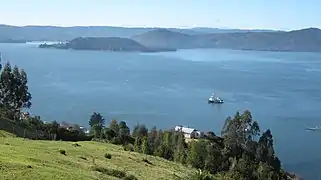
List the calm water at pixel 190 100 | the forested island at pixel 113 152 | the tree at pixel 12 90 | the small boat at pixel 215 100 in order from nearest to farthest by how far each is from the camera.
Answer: the forested island at pixel 113 152 → the tree at pixel 12 90 → the calm water at pixel 190 100 → the small boat at pixel 215 100

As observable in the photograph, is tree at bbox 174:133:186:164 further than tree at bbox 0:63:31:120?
No

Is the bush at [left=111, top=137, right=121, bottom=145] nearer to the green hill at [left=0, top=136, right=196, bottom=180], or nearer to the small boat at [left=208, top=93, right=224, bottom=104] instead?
the green hill at [left=0, top=136, right=196, bottom=180]

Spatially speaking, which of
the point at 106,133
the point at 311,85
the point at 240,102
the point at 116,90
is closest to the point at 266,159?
the point at 106,133

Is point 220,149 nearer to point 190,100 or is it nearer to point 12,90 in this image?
point 12,90

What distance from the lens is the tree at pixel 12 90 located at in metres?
37.7

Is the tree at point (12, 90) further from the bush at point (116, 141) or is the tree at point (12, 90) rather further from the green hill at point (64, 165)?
the green hill at point (64, 165)

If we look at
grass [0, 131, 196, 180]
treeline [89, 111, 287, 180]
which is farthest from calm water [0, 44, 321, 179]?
grass [0, 131, 196, 180]

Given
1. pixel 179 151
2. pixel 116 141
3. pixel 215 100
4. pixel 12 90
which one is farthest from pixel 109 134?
pixel 215 100

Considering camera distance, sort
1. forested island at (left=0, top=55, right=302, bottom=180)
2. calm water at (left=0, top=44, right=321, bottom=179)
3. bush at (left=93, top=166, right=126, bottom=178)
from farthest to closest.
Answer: calm water at (left=0, top=44, right=321, bottom=179) → bush at (left=93, top=166, right=126, bottom=178) → forested island at (left=0, top=55, right=302, bottom=180)

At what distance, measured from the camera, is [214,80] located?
117 meters

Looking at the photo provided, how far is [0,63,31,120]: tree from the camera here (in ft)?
124

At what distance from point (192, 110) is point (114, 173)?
196 feet

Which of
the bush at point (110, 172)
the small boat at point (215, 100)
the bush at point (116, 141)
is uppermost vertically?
the bush at point (110, 172)

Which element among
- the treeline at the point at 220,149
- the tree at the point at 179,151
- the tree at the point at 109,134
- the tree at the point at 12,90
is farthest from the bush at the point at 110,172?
the tree at the point at 12,90
